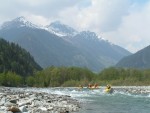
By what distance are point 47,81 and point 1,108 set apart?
157 m

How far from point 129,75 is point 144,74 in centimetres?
1142

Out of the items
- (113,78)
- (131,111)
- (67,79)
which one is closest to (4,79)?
(67,79)

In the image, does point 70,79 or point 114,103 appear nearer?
point 114,103

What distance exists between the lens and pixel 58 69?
7785 inches

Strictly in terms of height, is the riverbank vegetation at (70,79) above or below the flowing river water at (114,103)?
above

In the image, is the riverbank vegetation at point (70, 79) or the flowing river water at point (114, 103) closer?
the flowing river water at point (114, 103)

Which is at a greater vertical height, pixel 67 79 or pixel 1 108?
pixel 67 79

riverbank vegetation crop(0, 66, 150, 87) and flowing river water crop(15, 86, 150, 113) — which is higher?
riverbank vegetation crop(0, 66, 150, 87)

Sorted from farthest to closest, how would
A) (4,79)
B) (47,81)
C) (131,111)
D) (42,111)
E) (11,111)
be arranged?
(47,81)
(4,79)
(131,111)
(42,111)
(11,111)

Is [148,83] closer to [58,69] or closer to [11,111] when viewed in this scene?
[58,69]

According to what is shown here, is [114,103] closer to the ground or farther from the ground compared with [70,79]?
closer to the ground

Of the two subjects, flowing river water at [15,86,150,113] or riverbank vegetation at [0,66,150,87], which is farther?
riverbank vegetation at [0,66,150,87]

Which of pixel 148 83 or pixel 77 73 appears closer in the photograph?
pixel 148 83

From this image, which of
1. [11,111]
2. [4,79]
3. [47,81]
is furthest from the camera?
[47,81]
